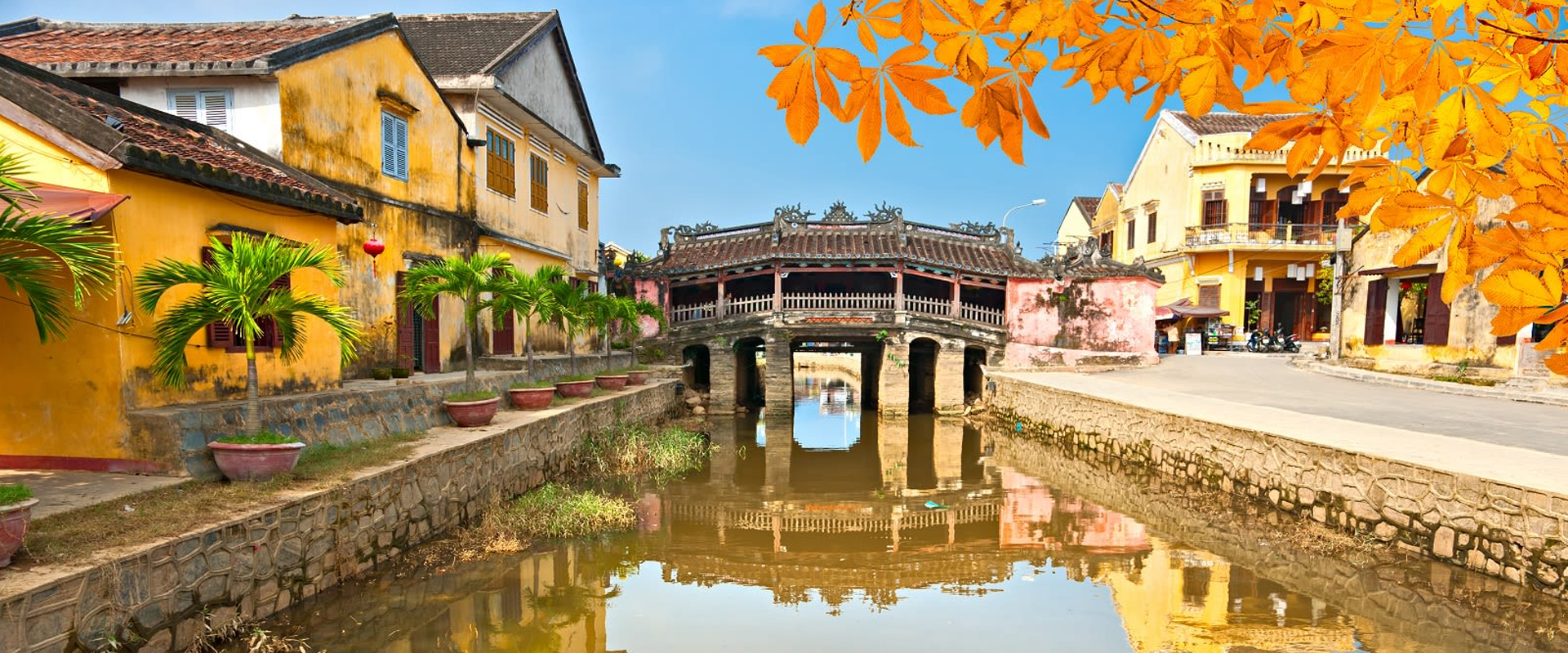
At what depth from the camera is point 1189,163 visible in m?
27.1

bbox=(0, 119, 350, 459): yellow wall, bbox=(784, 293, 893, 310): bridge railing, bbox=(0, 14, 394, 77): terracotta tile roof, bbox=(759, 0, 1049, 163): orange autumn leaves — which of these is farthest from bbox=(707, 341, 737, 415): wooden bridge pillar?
bbox=(759, 0, 1049, 163): orange autumn leaves

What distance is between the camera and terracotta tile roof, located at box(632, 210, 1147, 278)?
2350 cm

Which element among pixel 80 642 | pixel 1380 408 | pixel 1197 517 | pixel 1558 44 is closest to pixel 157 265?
pixel 80 642

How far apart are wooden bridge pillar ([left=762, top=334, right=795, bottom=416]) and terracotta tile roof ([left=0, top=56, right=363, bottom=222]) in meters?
14.3

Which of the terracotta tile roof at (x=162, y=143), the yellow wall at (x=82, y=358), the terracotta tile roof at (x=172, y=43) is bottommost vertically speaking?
the yellow wall at (x=82, y=358)

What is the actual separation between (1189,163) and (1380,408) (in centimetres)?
1686

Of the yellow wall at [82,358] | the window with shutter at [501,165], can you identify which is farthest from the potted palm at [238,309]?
the window with shutter at [501,165]

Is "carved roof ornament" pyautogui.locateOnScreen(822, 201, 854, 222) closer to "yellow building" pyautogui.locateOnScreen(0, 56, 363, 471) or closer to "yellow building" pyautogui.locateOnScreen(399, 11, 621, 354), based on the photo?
"yellow building" pyautogui.locateOnScreen(399, 11, 621, 354)

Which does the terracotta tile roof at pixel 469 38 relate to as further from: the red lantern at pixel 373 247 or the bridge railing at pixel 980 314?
the bridge railing at pixel 980 314

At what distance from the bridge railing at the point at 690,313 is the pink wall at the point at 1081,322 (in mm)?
9691

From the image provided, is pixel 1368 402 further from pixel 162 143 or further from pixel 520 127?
pixel 162 143

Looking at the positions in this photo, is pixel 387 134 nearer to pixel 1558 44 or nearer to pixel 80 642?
pixel 80 642

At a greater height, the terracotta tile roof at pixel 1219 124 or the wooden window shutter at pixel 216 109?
the terracotta tile roof at pixel 1219 124

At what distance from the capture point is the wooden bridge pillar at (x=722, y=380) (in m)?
22.9
